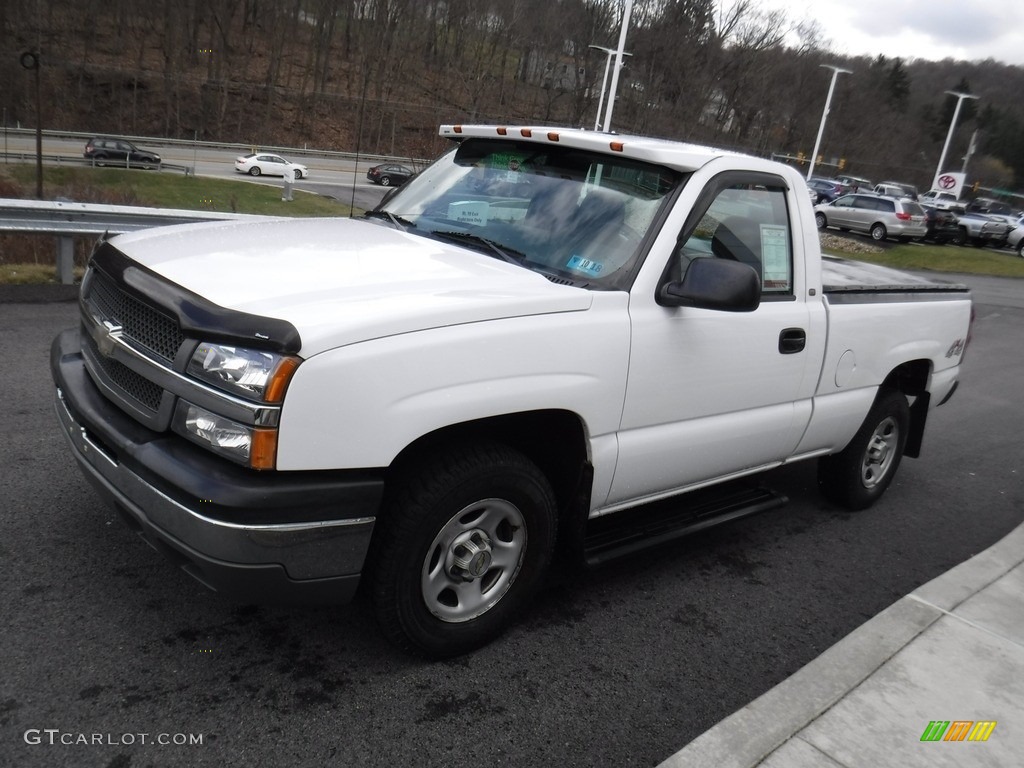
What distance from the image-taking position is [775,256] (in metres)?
4.14

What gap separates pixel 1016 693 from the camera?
3.46 m

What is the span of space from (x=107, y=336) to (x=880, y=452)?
4501mm

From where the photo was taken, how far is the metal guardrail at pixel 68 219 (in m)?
7.97

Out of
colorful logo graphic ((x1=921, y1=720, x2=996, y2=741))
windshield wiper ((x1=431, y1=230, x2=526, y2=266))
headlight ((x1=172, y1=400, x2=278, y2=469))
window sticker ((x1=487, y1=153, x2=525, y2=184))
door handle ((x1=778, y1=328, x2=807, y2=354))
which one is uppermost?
window sticker ((x1=487, y1=153, x2=525, y2=184))

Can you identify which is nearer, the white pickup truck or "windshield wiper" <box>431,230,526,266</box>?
the white pickup truck

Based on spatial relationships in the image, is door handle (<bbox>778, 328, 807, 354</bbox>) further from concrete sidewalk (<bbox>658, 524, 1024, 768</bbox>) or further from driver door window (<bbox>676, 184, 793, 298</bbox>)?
concrete sidewalk (<bbox>658, 524, 1024, 768</bbox>)

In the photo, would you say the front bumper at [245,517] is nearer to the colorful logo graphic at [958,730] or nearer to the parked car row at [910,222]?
the colorful logo graphic at [958,730]

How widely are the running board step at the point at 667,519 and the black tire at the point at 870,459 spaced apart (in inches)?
38.3

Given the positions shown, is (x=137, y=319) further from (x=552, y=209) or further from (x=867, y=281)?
(x=867, y=281)

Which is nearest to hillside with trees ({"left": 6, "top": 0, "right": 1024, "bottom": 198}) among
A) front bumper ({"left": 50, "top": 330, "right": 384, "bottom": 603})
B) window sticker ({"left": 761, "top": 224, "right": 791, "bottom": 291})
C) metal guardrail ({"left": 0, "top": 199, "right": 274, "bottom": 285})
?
metal guardrail ({"left": 0, "top": 199, "right": 274, "bottom": 285})

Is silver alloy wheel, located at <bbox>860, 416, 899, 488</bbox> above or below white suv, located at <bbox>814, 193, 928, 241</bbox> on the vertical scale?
below

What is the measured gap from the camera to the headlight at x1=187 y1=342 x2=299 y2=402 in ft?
8.25

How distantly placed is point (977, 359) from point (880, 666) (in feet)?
31.1

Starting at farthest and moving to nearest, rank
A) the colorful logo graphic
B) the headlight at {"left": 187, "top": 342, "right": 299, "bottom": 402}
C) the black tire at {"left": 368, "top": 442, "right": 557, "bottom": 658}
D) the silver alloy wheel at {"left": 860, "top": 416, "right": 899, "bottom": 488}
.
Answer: the silver alloy wheel at {"left": 860, "top": 416, "right": 899, "bottom": 488}, the colorful logo graphic, the black tire at {"left": 368, "top": 442, "right": 557, "bottom": 658}, the headlight at {"left": 187, "top": 342, "right": 299, "bottom": 402}
